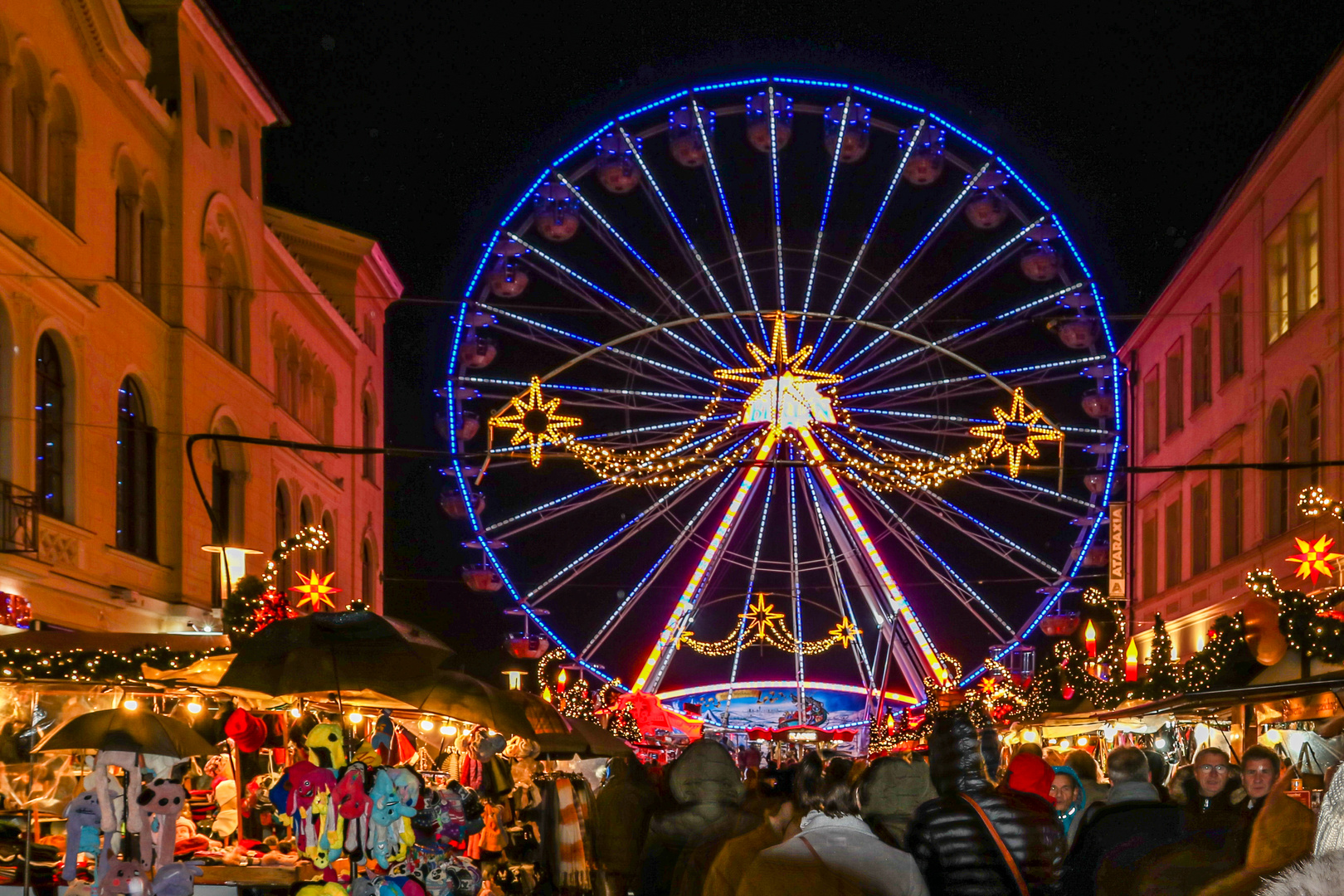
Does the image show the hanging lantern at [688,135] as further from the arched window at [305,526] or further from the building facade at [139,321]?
the arched window at [305,526]

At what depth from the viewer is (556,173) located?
1091 inches

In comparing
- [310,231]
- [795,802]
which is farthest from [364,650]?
[310,231]

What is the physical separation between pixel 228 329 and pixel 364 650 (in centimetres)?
1567

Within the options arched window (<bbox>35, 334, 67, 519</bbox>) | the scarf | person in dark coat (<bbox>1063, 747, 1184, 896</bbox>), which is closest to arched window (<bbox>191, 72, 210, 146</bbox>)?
arched window (<bbox>35, 334, 67, 519</bbox>)

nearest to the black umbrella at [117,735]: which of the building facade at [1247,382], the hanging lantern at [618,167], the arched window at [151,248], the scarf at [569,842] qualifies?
the scarf at [569,842]

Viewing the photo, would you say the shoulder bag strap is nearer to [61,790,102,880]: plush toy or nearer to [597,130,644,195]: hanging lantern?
[61,790,102,880]: plush toy

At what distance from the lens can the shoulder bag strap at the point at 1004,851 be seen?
19.6 ft

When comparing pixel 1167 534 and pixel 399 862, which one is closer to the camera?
pixel 399 862

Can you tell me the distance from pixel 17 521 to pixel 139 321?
204 inches

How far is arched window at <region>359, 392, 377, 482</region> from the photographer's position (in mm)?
37812

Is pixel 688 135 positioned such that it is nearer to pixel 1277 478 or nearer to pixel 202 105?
pixel 202 105

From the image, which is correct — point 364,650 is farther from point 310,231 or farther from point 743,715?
point 743,715

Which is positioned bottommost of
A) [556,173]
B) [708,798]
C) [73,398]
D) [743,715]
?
[743,715]

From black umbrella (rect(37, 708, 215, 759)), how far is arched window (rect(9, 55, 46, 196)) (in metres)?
7.80
